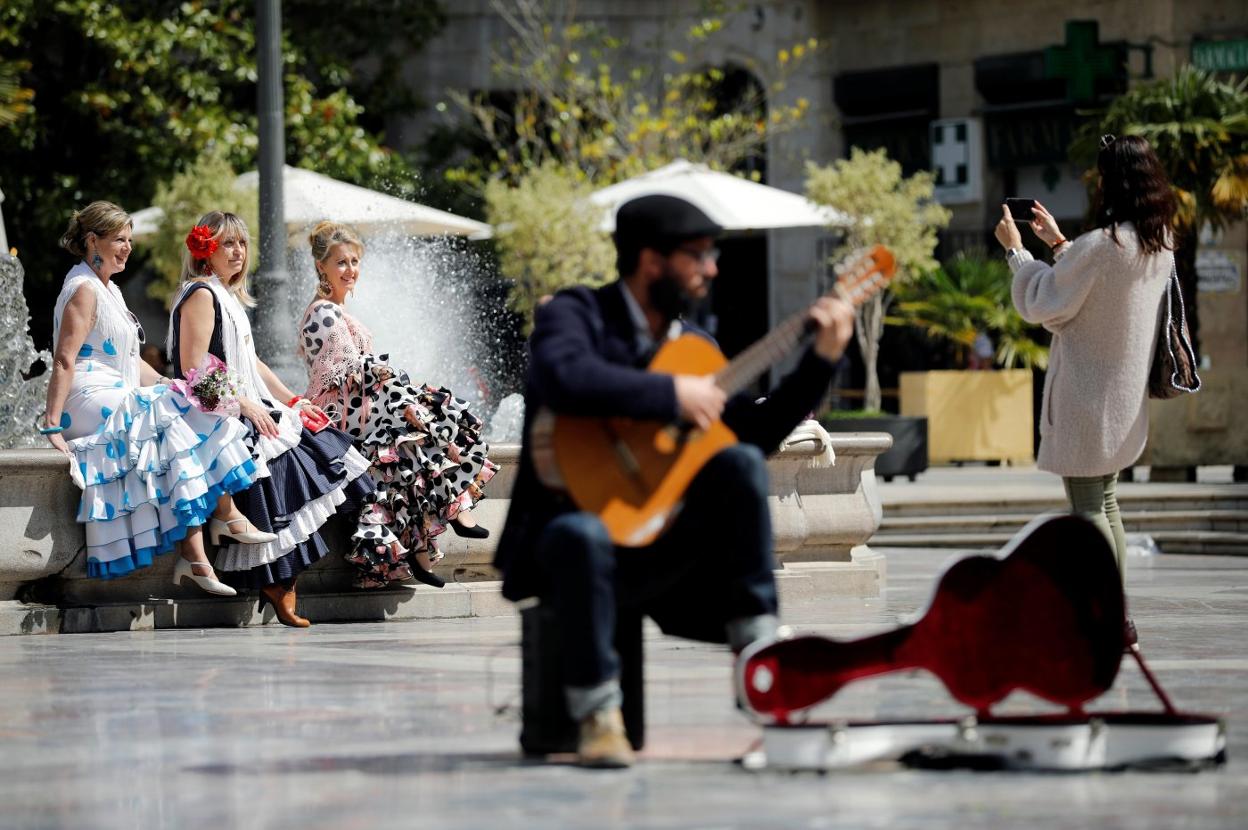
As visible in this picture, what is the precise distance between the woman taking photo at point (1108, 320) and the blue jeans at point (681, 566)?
2953mm

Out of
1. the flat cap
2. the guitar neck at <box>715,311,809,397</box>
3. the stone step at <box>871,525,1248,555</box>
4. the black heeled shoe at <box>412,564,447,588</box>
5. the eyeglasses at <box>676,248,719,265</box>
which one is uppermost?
the flat cap

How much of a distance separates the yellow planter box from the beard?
64.6 ft

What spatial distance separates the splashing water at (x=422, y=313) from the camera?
18.2 m

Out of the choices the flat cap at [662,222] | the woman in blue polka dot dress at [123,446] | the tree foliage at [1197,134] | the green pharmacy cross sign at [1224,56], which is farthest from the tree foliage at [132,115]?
the flat cap at [662,222]

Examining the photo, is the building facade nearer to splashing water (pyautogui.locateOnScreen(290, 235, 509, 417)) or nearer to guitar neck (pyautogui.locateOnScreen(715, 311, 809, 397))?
splashing water (pyautogui.locateOnScreen(290, 235, 509, 417))

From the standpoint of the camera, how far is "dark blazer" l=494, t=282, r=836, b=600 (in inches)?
217

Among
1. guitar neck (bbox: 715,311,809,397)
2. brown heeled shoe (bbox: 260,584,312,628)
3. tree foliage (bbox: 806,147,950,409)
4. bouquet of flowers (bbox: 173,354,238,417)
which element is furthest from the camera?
tree foliage (bbox: 806,147,950,409)

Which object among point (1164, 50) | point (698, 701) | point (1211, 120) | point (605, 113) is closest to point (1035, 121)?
point (1164, 50)

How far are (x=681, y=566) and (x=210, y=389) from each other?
4499 mm

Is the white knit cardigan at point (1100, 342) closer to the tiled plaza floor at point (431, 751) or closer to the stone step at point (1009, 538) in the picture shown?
the tiled plaza floor at point (431, 751)

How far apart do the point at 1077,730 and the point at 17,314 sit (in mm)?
7173

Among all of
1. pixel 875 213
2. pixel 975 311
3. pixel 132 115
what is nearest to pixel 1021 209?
pixel 975 311

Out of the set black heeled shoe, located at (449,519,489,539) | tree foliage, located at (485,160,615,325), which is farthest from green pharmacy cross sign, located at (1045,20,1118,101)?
black heeled shoe, located at (449,519,489,539)

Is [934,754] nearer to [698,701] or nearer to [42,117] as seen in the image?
[698,701]
